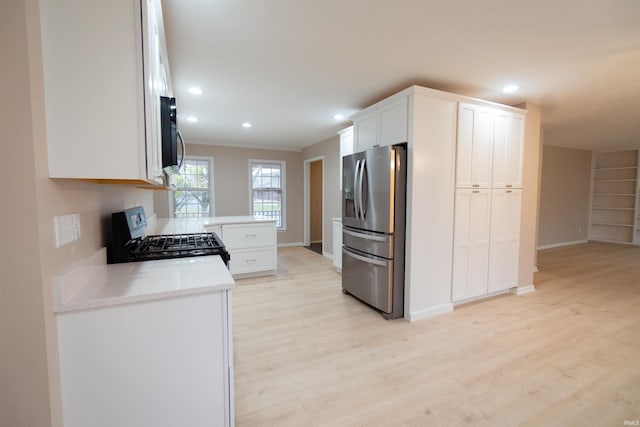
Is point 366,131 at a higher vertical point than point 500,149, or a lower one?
higher

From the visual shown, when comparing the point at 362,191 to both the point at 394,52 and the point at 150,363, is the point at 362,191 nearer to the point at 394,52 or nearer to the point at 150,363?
the point at 394,52

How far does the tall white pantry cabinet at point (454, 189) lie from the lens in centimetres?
281

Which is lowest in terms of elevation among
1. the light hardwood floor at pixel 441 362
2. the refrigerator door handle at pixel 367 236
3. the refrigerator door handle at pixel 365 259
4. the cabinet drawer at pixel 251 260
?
the light hardwood floor at pixel 441 362

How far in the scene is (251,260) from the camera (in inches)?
167

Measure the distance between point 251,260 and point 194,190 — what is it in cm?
281

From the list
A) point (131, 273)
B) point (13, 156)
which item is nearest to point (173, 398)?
point (131, 273)

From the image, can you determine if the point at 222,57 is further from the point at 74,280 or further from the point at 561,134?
the point at 561,134

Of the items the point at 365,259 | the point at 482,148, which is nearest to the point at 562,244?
the point at 482,148

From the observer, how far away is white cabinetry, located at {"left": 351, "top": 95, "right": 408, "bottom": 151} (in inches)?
111

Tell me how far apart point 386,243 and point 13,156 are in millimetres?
2628

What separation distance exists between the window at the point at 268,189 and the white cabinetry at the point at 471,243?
4.51 m

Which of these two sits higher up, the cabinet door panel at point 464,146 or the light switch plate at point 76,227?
the cabinet door panel at point 464,146

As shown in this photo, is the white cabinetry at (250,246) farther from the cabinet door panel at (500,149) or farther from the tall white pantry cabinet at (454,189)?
the cabinet door panel at (500,149)

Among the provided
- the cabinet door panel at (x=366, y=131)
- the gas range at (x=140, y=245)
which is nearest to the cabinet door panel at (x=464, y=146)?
the cabinet door panel at (x=366, y=131)
